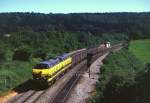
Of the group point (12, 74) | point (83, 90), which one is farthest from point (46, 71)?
point (12, 74)

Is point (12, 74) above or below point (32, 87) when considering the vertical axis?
above

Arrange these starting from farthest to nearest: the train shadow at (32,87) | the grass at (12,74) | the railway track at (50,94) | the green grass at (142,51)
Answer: the green grass at (142,51) → the grass at (12,74) → the train shadow at (32,87) → the railway track at (50,94)

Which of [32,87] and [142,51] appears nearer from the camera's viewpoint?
[32,87]

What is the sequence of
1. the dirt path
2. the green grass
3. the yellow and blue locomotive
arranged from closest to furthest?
the dirt path, the yellow and blue locomotive, the green grass

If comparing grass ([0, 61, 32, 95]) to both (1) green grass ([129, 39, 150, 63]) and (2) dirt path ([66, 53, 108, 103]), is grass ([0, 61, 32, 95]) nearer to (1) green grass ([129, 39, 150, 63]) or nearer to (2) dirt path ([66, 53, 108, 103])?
(2) dirt path ([66, 53, 108, 103])

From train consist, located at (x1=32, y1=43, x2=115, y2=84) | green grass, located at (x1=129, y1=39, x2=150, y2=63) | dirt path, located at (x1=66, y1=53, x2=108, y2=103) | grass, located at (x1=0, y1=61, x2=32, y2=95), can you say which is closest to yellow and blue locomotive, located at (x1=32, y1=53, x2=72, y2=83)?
train consist, located at (x1=32, y1=43, x2=115, y2=84)

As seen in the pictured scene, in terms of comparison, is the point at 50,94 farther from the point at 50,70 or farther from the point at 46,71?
the point at 50,70

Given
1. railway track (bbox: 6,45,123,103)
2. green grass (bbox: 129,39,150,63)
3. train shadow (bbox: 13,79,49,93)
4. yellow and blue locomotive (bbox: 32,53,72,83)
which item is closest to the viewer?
railway track (bbox: 6,45,123,103)

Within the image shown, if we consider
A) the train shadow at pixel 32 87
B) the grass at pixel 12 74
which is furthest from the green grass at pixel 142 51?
the train shadow at pixel 32 87

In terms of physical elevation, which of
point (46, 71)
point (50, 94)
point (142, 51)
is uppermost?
point (46, 71)

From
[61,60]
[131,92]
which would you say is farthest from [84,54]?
[131,92]

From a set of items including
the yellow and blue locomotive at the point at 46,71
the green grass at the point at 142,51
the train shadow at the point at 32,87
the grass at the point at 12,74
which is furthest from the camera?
the green grass at the point at 142,51

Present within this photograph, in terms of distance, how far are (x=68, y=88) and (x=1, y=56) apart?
21140 mm

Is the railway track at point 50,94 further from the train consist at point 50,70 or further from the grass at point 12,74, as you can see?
the grass at point 12,74
